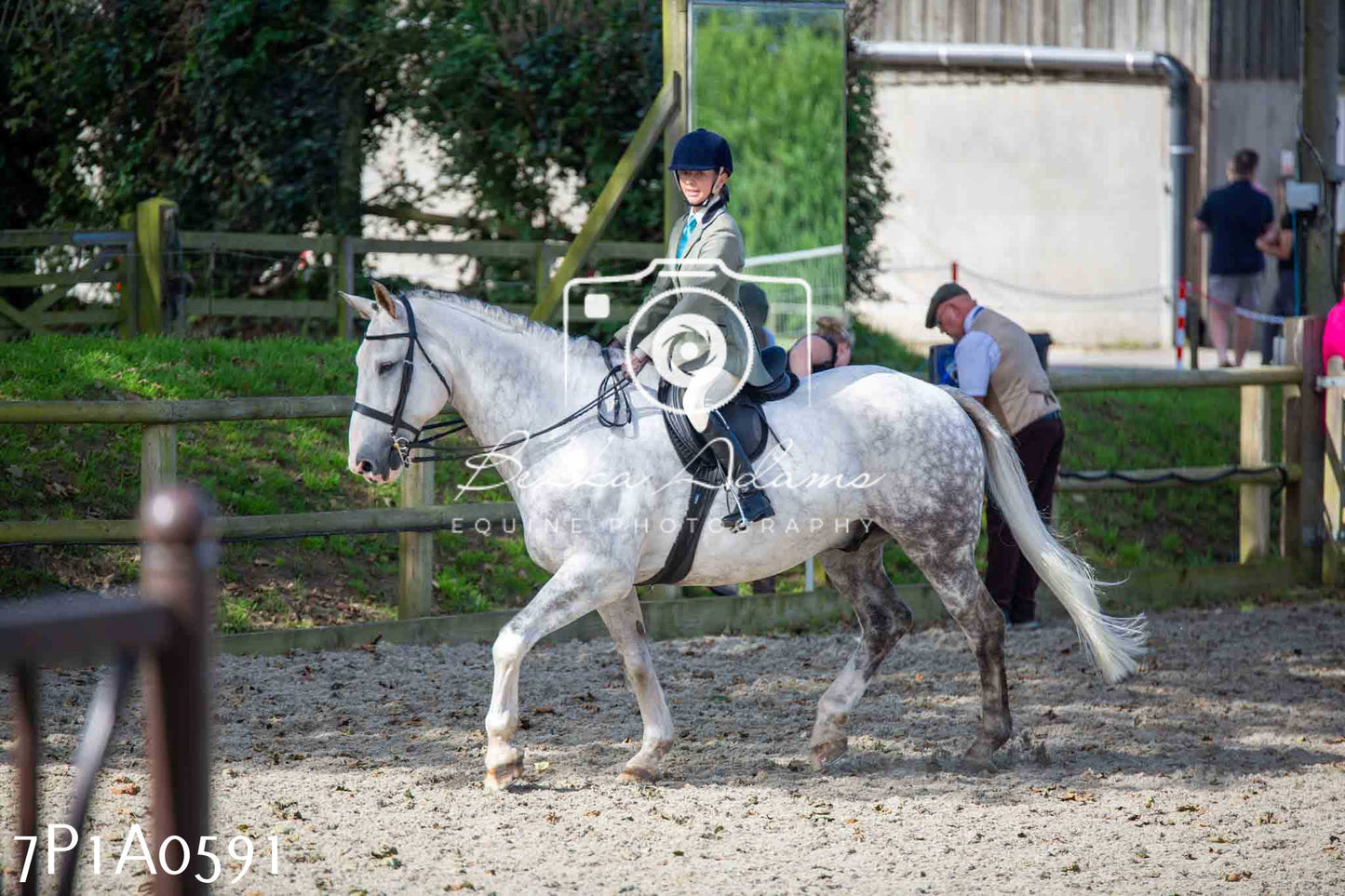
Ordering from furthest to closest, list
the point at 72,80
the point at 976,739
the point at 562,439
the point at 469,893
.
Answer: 1. the point at 72,80
2. the point at 976,739
3. the point at 562,439
4. the point at 469,893

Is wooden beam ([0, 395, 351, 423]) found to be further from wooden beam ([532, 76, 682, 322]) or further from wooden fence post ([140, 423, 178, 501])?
wooden beam ([532, 76, 682, 322])

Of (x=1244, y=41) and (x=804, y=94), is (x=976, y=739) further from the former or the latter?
(x=1244, y=41)

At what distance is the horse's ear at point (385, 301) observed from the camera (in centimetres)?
570

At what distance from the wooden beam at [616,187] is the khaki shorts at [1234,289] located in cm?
759

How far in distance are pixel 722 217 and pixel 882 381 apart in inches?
38.8

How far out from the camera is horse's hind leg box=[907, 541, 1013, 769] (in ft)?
21.0

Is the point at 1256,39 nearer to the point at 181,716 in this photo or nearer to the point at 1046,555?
the point at 1046,555

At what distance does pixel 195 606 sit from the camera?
229 cm

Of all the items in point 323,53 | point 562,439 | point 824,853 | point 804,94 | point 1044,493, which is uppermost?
point 323,53

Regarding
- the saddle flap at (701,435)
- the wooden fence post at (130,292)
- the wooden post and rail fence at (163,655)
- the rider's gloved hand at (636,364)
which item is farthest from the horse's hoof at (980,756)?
the wooden fence post at (130,292)

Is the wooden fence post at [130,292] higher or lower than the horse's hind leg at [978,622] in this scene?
higher

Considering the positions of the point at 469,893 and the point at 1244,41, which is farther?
the point at 1244,41

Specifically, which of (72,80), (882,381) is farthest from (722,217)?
(72,80)

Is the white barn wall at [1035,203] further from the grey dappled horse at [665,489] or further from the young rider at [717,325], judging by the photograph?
the young rider at [717,325]
